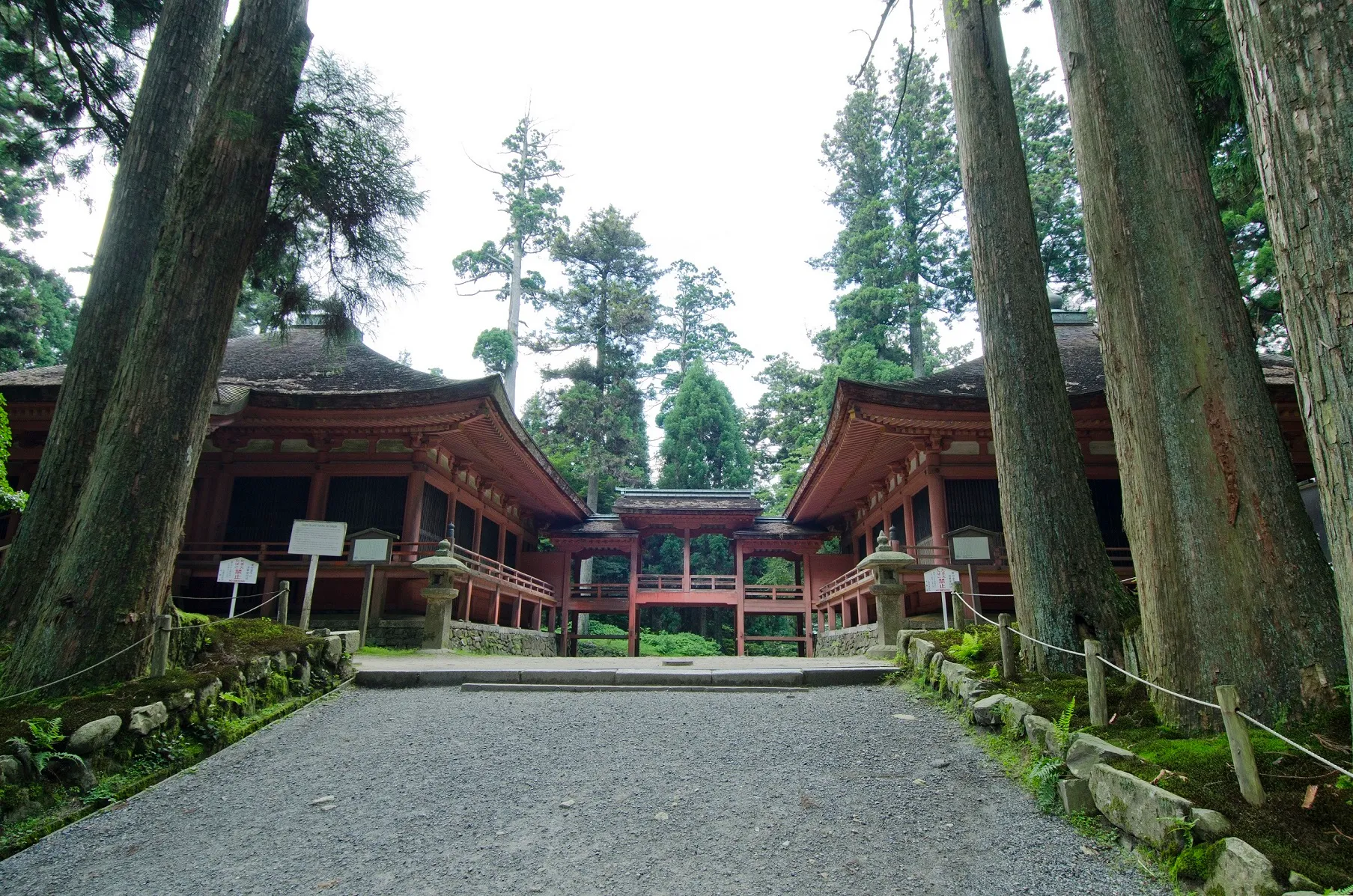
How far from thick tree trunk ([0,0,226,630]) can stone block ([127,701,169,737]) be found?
223 cm

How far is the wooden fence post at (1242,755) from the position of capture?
241 cm

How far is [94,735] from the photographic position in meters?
3.60

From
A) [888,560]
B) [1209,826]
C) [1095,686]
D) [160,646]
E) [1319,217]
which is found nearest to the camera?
[1319,217]

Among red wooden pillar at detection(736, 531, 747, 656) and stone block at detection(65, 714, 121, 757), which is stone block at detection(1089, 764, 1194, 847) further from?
red wooden pillar at detection(736, 531, 747, 656)

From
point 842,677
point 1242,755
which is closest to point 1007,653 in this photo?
point 842,677

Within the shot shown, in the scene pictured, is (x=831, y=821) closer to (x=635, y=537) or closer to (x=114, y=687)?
(x=114, y=687)

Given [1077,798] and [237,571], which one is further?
[237,571]

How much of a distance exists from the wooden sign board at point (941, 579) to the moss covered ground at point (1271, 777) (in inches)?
135

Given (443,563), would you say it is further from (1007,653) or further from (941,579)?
(1007,653)

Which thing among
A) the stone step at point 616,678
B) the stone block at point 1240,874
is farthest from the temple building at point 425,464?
the stone block at point 1240,874

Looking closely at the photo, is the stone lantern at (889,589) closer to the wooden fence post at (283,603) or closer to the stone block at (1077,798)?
the stone block at (1077,798)

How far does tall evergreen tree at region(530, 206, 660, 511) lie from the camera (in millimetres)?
24266

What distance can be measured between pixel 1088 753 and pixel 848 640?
34.0ft

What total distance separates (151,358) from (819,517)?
47.8ft
